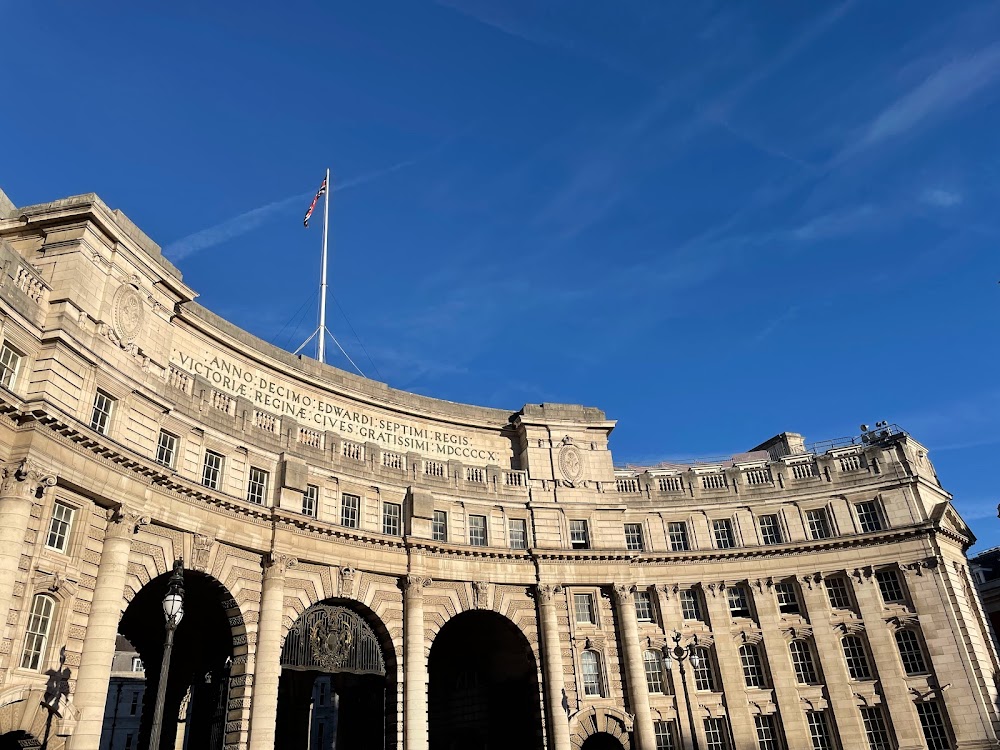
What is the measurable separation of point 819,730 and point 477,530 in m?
21.7

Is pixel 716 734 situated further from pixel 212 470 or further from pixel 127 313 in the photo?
pixel 127 313

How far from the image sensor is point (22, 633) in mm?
24312

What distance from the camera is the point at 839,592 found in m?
44.7

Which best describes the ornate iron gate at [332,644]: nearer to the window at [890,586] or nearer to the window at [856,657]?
the window at [856,657]

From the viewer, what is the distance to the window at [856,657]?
42.2 meters

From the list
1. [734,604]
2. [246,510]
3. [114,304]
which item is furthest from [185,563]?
[734,604]

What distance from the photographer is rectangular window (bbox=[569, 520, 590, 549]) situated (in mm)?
44250

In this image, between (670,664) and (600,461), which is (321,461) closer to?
(600,461)

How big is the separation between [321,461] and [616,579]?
18.0m

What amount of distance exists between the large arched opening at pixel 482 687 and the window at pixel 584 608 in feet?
11.6

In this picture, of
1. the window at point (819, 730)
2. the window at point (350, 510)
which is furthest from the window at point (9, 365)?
the window at point (819, 730)

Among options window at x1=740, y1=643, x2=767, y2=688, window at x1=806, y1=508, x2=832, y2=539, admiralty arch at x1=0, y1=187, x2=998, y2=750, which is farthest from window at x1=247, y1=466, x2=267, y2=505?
window at x1=806, y1=508, x2=832, y2=539

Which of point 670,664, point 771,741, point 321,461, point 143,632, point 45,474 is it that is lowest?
point 771,741

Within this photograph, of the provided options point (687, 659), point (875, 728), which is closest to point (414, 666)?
point (687, 659)
